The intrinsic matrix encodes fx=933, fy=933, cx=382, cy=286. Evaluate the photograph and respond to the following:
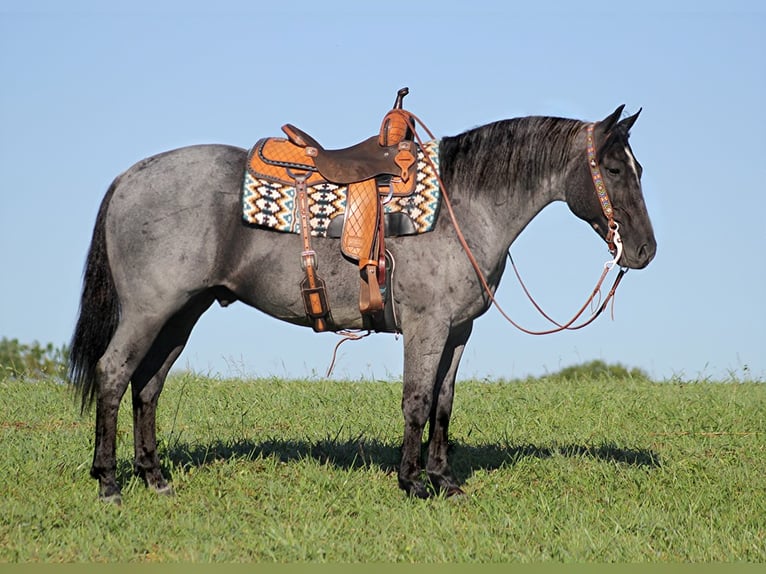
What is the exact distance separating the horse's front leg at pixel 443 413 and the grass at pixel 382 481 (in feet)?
0.77

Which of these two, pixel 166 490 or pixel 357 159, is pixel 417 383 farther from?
pixel 166 490

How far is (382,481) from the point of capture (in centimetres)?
668

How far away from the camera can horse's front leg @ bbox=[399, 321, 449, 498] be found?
623 cm

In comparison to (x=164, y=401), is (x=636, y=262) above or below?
above

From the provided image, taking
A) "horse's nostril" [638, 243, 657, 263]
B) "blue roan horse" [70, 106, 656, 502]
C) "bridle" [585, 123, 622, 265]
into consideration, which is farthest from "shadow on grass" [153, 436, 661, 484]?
"bridle" [585, 123, 622, 265]

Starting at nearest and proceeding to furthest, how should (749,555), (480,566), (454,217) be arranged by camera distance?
(480,566) < (749,555) < (454,217)

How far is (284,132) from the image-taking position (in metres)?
6.61

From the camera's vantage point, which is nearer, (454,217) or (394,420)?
(454,217)

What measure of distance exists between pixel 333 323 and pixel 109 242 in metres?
1.64

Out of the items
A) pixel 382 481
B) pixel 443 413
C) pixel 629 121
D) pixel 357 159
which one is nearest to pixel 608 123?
pixel 629 121

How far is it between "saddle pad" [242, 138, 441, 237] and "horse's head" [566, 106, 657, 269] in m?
1.02

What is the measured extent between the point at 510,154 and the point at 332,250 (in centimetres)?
141

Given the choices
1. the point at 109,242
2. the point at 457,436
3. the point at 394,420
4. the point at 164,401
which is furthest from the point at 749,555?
the point at 164,401

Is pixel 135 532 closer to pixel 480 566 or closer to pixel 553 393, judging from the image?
pixel 480 566
